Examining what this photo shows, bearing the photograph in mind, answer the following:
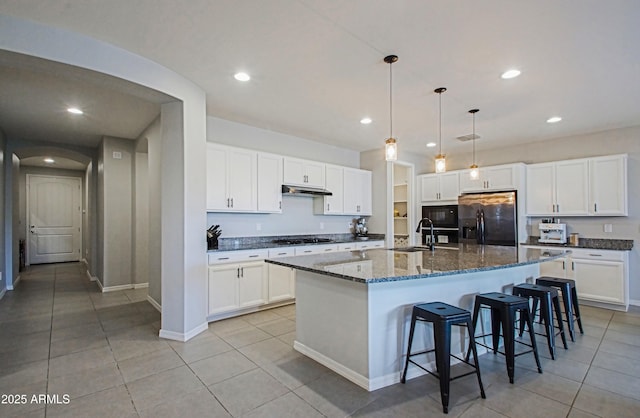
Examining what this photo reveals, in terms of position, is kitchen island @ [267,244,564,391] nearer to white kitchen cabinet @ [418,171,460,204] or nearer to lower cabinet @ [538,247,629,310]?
lower cabinet @ [538,247,629,310]

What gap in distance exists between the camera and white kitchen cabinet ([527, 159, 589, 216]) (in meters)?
4.87

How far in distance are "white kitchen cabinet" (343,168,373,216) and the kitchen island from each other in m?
2.92

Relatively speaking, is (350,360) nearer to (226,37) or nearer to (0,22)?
(226,37)

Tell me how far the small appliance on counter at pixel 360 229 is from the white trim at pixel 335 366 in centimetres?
343

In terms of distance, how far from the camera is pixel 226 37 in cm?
246

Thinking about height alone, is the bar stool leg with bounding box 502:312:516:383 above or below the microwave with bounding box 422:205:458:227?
below

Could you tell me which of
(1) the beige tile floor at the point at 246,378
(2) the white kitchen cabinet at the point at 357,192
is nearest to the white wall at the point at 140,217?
(1) the beige tile floor at the point at 246,378

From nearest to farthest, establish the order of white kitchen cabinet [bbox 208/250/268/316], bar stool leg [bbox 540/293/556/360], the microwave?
bar stool leg [bbox 540/293/556/360] → white kitchen cabinet [bbox 208/250/268/316] → the microwave

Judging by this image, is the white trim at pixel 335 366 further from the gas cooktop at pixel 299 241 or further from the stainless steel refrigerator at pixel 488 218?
the stainless steel refrigerator at pixel 488 218

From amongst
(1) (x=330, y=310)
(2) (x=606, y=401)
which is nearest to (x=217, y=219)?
(1) (x=330, y=310)

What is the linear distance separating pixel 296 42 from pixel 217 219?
8.92 feet

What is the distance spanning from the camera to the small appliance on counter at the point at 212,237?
401cm

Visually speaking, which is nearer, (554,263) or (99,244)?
(554,263)

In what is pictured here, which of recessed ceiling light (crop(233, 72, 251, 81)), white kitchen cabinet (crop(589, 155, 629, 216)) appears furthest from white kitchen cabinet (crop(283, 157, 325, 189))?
white kitchen cabinet (crop(589, 155, 629, 216))
